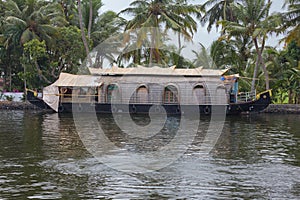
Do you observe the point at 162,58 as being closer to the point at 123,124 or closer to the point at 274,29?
the point at 274,29

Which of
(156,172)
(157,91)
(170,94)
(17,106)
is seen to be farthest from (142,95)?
(156,172)

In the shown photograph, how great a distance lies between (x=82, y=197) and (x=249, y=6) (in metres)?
19.8

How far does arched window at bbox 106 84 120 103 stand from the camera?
81.1 ft

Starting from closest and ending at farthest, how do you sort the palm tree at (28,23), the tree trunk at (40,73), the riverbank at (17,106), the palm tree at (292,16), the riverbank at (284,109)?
the palm tree at (292,16) → the riverbank at (284,109) → the riverbank at (17,106) → the tree trunk at (40,73) → the palm tree at (28,23)

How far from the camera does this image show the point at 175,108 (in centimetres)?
2406

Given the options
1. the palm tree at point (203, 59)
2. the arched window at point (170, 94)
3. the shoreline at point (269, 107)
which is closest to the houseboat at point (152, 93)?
the arched window at point (170, 94)

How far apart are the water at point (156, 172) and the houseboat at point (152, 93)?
916 centimetres

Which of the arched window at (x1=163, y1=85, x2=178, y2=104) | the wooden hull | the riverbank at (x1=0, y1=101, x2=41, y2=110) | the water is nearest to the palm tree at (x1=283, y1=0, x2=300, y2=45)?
the wooden hull

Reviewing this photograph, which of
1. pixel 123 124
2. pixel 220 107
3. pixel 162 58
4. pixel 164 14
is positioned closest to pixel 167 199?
pixel 123 124

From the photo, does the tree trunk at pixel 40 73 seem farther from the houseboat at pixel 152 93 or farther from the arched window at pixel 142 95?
the arched window at pixel 142 95

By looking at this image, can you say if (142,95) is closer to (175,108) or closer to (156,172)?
(175,108)

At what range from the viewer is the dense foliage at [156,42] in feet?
84.5

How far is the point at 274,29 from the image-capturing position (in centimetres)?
2394

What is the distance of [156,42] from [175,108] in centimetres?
491
